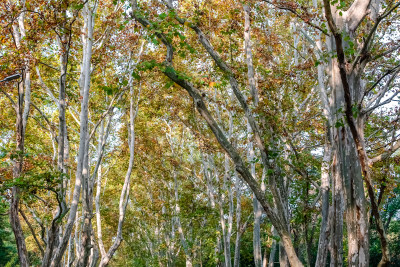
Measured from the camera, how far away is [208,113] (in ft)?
15.6

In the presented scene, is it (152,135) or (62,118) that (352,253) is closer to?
(62,118)

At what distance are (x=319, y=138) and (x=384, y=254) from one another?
5524mm

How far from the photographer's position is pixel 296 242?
1095cm

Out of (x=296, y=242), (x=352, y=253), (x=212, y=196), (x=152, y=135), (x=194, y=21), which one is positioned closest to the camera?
(x=352, y=253)

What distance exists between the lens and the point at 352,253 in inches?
160

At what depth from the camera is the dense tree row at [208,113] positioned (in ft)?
15.1

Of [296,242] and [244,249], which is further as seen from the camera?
[244,249]

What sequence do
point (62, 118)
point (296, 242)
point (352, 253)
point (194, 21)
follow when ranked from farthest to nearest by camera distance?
point (296, 242)
point (62, 118)
point (194, 21)
point (352, 253)

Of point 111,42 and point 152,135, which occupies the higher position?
point 111,42

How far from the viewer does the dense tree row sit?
4617 millimetres

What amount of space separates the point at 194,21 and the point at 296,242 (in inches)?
330

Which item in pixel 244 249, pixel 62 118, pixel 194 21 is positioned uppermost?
pixel 194 21

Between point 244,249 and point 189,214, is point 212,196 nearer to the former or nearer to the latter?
point 189,214

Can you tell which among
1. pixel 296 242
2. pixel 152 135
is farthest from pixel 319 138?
pixel 152 135
